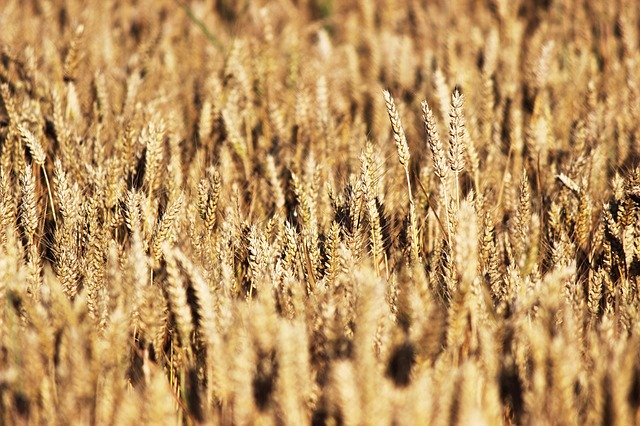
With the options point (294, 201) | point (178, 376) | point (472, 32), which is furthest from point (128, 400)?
point (472, 32)

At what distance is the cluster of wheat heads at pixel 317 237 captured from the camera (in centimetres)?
117

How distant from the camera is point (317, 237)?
1.72 meters

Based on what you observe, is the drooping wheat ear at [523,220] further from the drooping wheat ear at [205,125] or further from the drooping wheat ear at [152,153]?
the drooping wheat ear at [205,125]

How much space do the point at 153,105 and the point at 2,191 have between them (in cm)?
80

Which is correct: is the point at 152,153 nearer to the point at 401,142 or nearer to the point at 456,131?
the point at 401,142

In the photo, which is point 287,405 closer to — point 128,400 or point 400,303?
point 128,400

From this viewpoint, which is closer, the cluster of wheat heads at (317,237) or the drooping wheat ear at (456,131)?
the cluster of wheat heads at (317,237)

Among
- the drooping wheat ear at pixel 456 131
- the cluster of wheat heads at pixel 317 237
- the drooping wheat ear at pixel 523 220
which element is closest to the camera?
the cluster of wheat heads at pixel 317 237

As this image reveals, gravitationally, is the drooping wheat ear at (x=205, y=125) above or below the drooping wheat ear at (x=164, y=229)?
above

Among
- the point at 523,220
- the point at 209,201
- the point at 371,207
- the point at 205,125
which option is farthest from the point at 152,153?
the point at 523,220

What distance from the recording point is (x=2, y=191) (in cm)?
170

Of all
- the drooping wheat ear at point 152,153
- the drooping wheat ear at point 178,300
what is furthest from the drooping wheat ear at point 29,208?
the drooping wheat ear at point 178,300

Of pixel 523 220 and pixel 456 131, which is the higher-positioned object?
pixel 456 131

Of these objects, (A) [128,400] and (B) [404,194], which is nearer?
(A) [128,400]
